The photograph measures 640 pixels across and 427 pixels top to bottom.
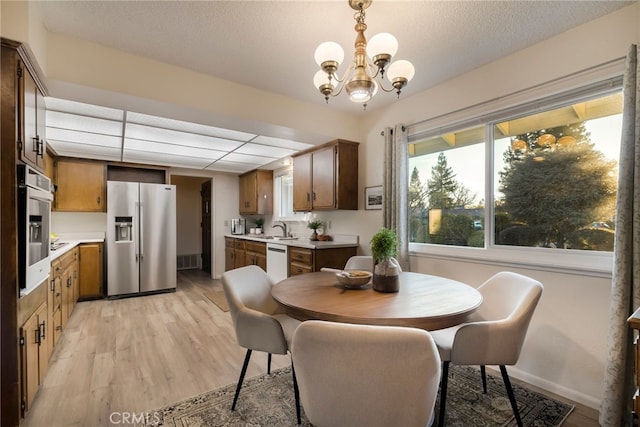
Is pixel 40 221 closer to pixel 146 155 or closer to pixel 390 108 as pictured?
pixel 146 155

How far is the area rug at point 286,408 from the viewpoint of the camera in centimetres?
171

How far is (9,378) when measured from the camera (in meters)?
1.55

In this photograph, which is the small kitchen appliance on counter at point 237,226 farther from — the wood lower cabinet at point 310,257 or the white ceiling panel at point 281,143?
the white ceiling panel at point 281,143

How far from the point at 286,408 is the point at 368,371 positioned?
1203mm

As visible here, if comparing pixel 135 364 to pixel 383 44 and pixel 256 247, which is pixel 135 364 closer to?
pixel 256 247

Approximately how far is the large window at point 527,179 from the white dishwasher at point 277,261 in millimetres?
1683

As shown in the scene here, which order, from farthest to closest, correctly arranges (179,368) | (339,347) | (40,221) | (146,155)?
(146,155) < (179,368) < (40,221) < (339,347)

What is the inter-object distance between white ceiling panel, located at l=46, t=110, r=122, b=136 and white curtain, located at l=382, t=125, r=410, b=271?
2.79 m

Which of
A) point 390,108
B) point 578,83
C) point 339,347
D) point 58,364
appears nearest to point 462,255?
point 578,83

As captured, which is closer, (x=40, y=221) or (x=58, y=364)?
(x=40, y=221)

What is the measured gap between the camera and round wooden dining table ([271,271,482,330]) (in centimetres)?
125

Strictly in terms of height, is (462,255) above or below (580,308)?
above

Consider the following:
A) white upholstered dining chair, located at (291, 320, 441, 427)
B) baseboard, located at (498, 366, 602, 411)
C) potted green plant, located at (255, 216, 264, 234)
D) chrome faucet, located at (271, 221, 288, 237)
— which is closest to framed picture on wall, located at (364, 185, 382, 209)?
baseboard, located at (498, 366, 602, 411)

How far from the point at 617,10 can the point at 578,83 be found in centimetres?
42
